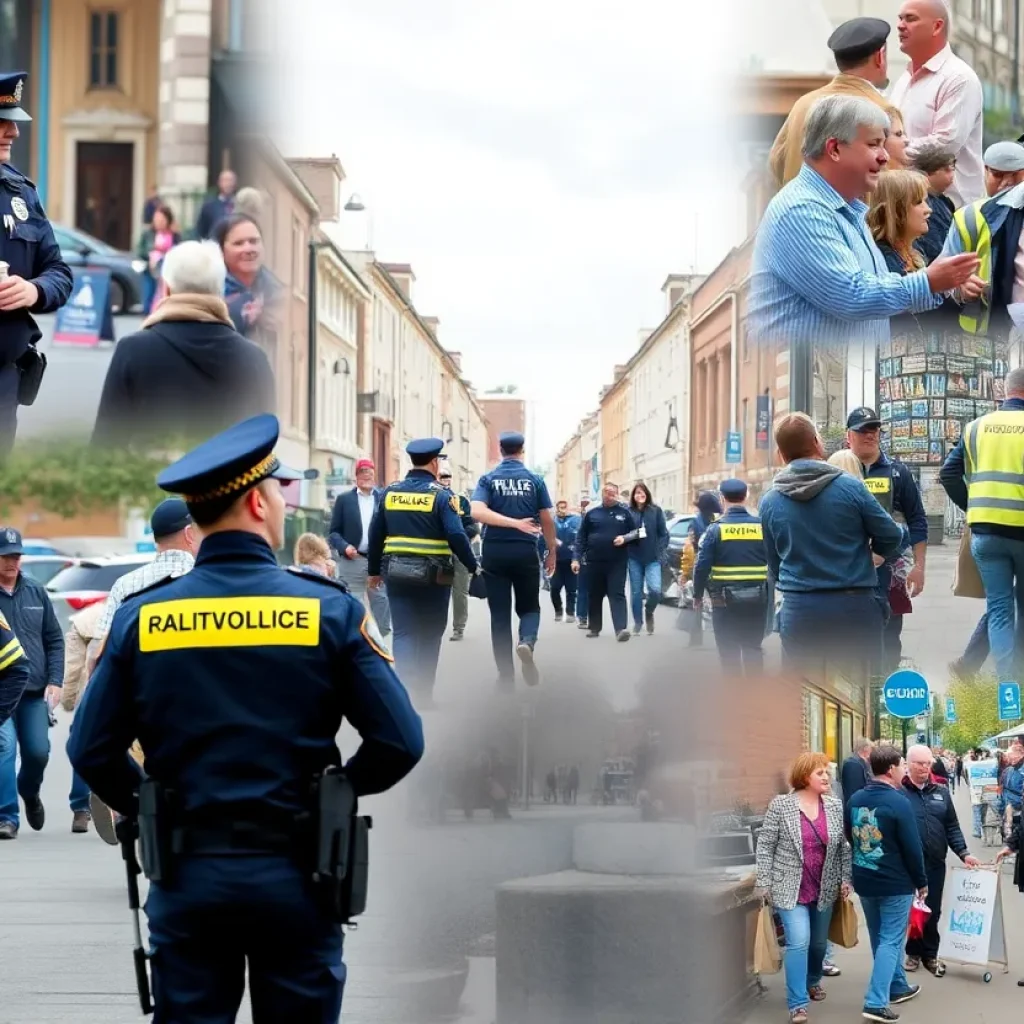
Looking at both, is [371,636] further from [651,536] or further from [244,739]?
[651,536]

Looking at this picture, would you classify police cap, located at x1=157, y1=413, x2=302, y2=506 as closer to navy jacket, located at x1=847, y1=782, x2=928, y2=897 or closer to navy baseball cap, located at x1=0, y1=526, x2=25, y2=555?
navy baseball cap, located at x1=0, y1=526, x2=25, y2=555

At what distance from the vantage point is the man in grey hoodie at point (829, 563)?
4.10 metres

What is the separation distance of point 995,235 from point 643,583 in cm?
133

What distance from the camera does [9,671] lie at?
6691 millimetres

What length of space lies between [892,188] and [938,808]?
567 centimetres

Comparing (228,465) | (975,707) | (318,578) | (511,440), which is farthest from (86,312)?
(975,707)

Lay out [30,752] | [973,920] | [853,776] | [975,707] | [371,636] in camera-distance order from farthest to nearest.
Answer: [973,920] → [30,752] → [853,776] → [975,707] → [371,636]

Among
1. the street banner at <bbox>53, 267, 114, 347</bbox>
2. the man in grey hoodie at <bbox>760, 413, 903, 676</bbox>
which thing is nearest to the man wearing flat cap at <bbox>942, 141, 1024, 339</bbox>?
the man in grey hoodie at <bbox>760, 413, 903, 676</bbox>

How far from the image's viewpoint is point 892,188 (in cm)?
353

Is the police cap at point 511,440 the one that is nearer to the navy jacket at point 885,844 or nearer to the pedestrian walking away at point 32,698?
the navy jacket at point 885,844

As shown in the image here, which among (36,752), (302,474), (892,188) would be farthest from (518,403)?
(36,752)

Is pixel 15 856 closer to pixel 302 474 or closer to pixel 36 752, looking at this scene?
pixel 36 752

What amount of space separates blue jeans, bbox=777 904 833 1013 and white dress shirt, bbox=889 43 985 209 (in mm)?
3842

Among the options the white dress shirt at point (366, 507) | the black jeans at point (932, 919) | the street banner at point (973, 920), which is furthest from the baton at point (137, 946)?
the black jeans at point (932, 919)
